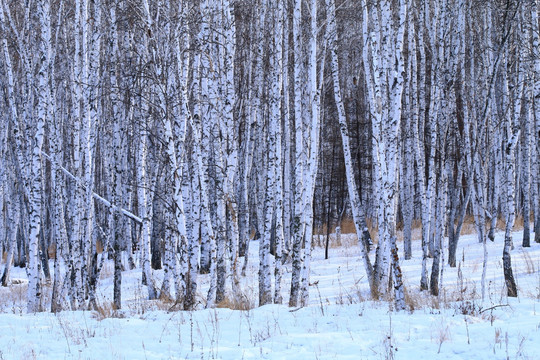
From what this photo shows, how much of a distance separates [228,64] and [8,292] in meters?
10.8

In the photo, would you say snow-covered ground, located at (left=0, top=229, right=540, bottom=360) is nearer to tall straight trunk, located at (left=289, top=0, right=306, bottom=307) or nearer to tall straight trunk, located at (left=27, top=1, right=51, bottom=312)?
tall straight trunk, located at (left=289, top=0, right=306, bottom=307)

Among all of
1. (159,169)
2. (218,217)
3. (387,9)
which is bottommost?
(218,217)

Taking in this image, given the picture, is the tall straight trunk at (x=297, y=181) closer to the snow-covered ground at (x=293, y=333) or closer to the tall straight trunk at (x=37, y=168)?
the snow-covered ground at (x=293, y=333)

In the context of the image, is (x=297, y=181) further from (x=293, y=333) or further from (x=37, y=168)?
(x=37, y=168)

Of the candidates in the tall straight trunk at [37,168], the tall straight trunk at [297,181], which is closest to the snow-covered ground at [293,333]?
the tall straight trunk at [297,181]

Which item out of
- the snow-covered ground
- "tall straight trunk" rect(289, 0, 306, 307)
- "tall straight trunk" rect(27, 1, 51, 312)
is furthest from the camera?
"tall straight trunk" rect(27, 1, 51, 312)

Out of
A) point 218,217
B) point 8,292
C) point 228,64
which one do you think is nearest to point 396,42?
point 228,64

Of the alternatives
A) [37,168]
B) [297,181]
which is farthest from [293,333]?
[37,168]

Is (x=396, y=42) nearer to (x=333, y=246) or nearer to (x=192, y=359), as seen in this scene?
(x=192, y=359)

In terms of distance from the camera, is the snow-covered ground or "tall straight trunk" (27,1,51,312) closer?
the snow-covered ground

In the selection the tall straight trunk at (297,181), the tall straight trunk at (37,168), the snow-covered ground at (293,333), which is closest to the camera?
the snow-covered ground at (293,333)

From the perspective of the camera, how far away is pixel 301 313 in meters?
7.43

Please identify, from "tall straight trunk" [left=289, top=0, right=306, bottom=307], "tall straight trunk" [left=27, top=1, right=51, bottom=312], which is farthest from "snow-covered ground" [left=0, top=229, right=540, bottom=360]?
"tall straight trunk" [left=27, top=1, right=51, bottom=312]

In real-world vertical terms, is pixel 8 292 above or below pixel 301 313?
below
